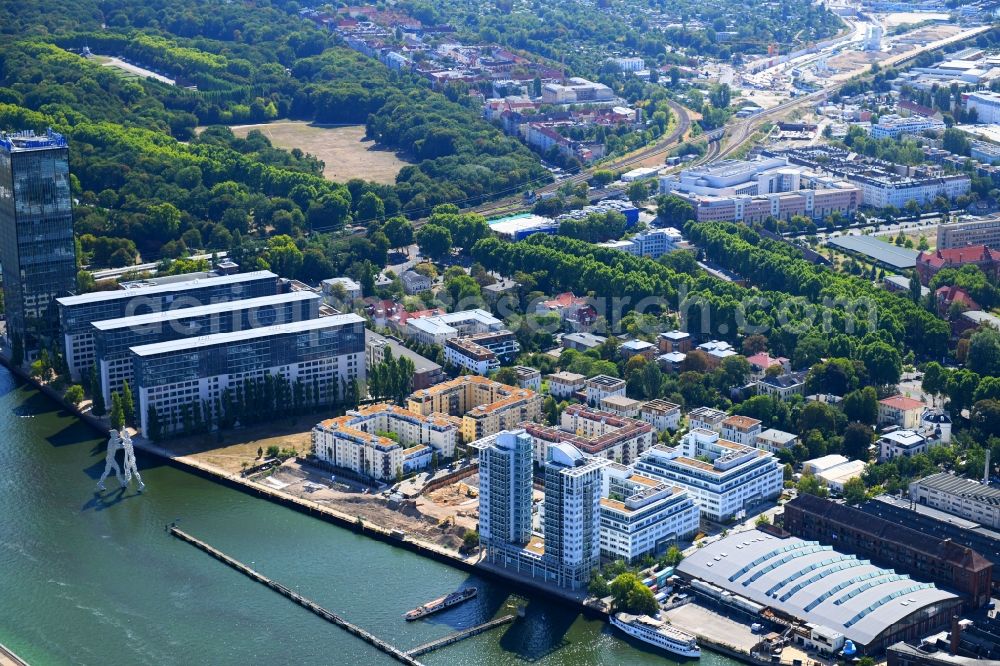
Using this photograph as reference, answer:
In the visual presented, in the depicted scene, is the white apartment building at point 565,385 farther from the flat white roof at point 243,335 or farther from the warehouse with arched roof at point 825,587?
the warehouse with arched roof at point 825,587

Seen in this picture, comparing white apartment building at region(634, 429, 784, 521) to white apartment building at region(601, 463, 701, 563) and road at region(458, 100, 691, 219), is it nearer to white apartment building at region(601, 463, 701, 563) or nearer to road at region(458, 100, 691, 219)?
white apartment building at region(601, 463, 701, 563)

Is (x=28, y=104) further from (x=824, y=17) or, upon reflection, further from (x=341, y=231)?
(x=824, y=17)

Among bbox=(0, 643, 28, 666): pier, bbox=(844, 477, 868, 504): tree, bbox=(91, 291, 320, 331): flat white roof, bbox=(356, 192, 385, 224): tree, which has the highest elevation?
bbox=(91, 291, 320, 331): flat white roof

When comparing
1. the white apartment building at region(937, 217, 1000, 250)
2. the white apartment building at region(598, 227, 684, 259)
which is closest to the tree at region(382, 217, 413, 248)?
the white apartment building at region(598, 227, 684, 259)

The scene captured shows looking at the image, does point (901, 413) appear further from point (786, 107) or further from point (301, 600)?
point (786, 107)

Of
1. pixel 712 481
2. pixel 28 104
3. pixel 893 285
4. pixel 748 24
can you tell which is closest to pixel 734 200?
pixel 893 285

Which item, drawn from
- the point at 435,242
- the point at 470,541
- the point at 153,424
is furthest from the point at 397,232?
the point at 470,541

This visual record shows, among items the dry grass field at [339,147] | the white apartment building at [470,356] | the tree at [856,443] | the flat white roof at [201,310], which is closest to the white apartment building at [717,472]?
the tree at [856,443]
